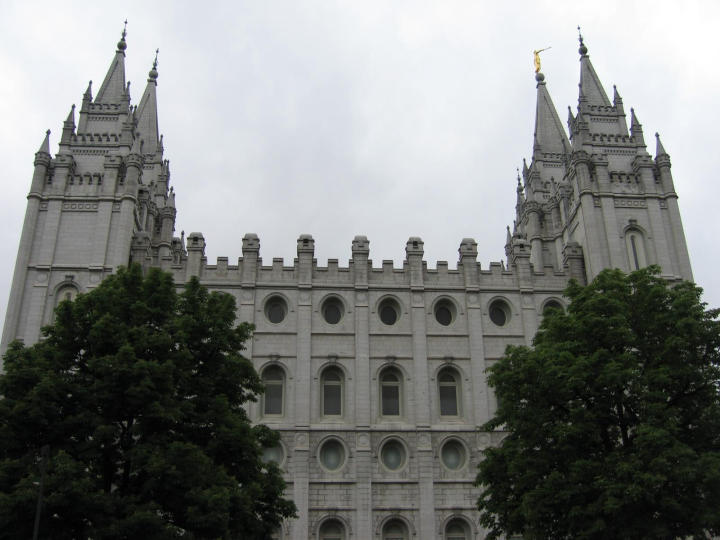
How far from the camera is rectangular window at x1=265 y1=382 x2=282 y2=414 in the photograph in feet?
128

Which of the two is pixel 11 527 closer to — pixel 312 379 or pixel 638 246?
pixel 312 379

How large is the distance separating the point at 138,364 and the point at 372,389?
761 inches

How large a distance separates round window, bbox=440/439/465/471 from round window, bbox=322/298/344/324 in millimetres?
9294

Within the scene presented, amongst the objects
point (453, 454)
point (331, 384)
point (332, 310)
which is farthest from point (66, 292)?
point (453, 454)

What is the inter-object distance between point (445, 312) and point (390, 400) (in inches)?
246

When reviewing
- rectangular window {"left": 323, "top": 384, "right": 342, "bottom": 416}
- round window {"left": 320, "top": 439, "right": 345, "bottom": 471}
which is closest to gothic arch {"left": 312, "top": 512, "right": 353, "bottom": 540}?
round window {"left": 320, "top": 439, "right": 345, "bottom": 471}

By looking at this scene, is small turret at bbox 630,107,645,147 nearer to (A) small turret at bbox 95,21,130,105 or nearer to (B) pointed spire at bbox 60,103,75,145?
(A) small turret at bbox 95,21,130,105

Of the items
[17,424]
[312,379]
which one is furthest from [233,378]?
[312,379]

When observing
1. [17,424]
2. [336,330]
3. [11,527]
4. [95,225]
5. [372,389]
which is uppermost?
[95,225]

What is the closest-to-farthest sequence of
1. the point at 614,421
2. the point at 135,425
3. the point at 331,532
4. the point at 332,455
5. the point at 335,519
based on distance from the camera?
the point at 135,425
the point at 614,421
the point at 335,519
the point at 331,532
the point at 332,455

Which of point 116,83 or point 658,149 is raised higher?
point 116,83

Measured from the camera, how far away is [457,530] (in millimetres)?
37188

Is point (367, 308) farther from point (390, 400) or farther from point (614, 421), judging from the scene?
point (614, 421)

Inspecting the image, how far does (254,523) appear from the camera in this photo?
2392cm
